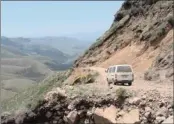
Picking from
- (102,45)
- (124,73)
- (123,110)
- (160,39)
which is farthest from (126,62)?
(123,110)

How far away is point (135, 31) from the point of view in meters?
48.0

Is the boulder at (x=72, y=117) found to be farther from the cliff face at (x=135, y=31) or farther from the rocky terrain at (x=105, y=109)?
the cliff face at (x=135, y=31)

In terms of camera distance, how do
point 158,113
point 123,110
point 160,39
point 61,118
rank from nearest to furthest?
point 158,113 → point 123,110 → point 61,118 → point 160,39

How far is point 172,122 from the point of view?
20.8 m

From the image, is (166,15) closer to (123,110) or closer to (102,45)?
(102,45)

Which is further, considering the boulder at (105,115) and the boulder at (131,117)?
the boulder at (105,115)

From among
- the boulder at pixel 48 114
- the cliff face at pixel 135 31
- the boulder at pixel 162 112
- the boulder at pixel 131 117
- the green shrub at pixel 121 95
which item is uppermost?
the cliff face at pixel 135 31

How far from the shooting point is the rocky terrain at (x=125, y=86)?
77.9 feet

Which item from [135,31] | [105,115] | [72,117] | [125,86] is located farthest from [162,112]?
[135,31]

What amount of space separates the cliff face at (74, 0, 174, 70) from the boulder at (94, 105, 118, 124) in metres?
16.7

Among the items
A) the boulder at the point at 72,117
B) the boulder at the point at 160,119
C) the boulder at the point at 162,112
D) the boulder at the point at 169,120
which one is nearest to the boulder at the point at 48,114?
the boulder at the point at 72,117

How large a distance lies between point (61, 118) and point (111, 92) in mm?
3976

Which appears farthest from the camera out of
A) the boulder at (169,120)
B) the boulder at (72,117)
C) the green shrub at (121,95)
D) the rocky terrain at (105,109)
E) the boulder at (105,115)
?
the boulder at (72,117)

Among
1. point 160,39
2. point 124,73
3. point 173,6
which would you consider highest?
point 173,6
